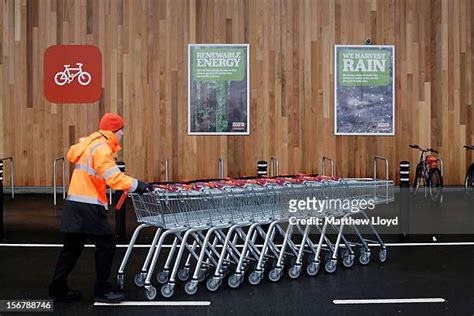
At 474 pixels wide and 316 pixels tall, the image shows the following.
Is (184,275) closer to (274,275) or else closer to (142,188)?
(274,275)

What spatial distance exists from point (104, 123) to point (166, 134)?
913 centimetres

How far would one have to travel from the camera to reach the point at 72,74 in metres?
15.4

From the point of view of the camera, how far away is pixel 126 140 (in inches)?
611

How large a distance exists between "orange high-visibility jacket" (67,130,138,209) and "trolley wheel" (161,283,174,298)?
98 centimetres

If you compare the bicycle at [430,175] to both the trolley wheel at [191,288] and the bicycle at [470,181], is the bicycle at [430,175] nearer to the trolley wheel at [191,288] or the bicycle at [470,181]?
the bicycle at [470,181]

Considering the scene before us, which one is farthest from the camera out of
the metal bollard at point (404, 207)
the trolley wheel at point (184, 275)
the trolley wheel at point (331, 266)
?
the metal bollard at point (404, 207)

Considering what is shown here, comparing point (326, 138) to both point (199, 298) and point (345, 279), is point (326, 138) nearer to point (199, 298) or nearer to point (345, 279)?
point (345, 279)

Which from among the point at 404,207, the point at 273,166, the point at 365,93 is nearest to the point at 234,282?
the point at 404,207

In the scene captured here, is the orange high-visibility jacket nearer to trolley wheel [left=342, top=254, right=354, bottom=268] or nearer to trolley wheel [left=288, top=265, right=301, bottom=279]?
trolley wheel [left=288, top=265, right=301, bottom=279]

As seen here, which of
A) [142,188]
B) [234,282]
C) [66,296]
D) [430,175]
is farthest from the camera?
[430,175]

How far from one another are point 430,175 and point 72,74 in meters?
8.30

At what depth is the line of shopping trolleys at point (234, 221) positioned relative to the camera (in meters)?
6.55

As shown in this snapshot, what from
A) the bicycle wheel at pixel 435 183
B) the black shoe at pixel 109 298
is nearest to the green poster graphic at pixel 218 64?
the bicycle wheel at pixel 435 183

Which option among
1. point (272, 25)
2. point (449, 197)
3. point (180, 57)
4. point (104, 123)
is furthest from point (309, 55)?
point (104, 123)
